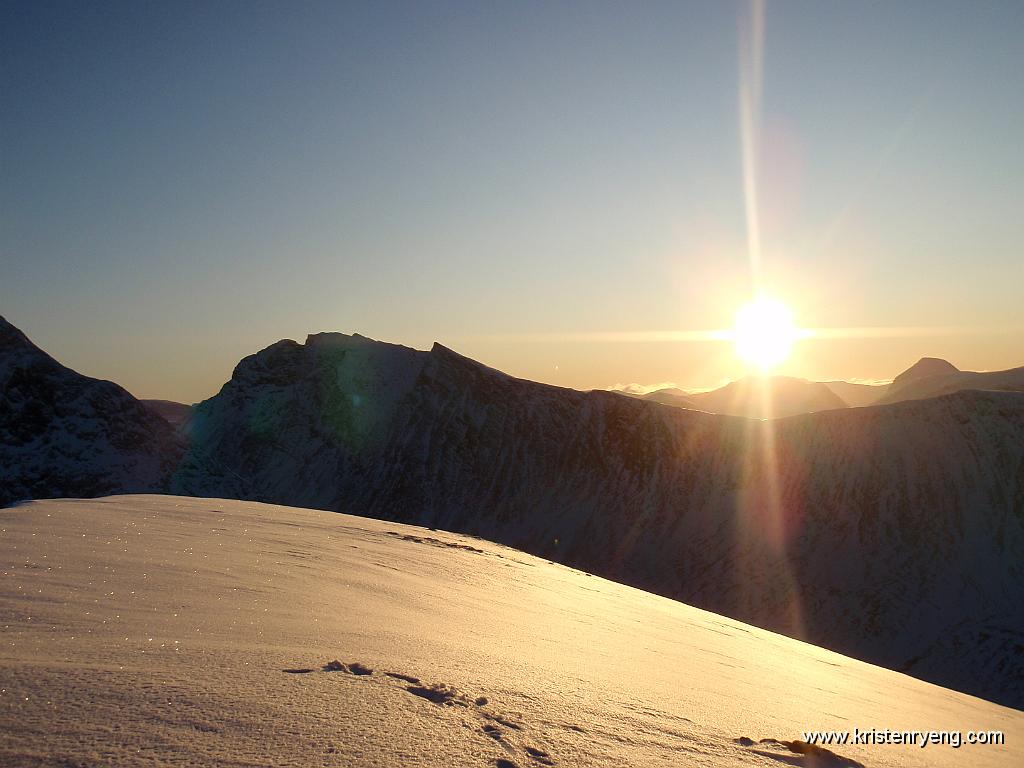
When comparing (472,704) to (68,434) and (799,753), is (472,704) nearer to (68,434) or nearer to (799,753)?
(799,753)

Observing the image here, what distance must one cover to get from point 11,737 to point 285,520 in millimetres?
10234

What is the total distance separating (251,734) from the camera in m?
2.49

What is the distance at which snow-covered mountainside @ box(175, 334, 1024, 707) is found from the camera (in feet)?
226

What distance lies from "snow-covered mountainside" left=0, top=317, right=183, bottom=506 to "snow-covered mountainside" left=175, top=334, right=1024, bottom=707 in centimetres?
537

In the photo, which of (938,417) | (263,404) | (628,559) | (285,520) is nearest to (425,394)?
(263,404)

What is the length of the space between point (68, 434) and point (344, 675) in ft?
283

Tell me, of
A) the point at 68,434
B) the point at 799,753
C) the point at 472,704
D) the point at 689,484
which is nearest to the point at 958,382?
the point at 689,484

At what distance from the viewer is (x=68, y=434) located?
75.0m

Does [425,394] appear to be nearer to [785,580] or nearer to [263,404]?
[263,404]

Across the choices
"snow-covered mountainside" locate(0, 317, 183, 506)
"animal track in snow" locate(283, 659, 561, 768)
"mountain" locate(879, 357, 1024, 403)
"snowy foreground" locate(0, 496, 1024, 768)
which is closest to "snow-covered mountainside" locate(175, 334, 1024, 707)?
"snow-covered mountainside" locate(0, 317, 183, 506)

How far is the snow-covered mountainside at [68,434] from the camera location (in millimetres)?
69875

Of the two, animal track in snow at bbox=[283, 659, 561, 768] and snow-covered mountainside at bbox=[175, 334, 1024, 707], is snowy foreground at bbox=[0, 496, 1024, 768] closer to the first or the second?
animal track in snow at bbox=[283, 659, 561, 768]

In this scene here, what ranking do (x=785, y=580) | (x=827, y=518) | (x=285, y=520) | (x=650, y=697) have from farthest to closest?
1. (x=827, y=518)
2. (x=785, y=580)
3. (x=285, y=520)
4. (x=650, y=697)

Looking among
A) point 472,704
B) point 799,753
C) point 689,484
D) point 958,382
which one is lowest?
point 799,753
